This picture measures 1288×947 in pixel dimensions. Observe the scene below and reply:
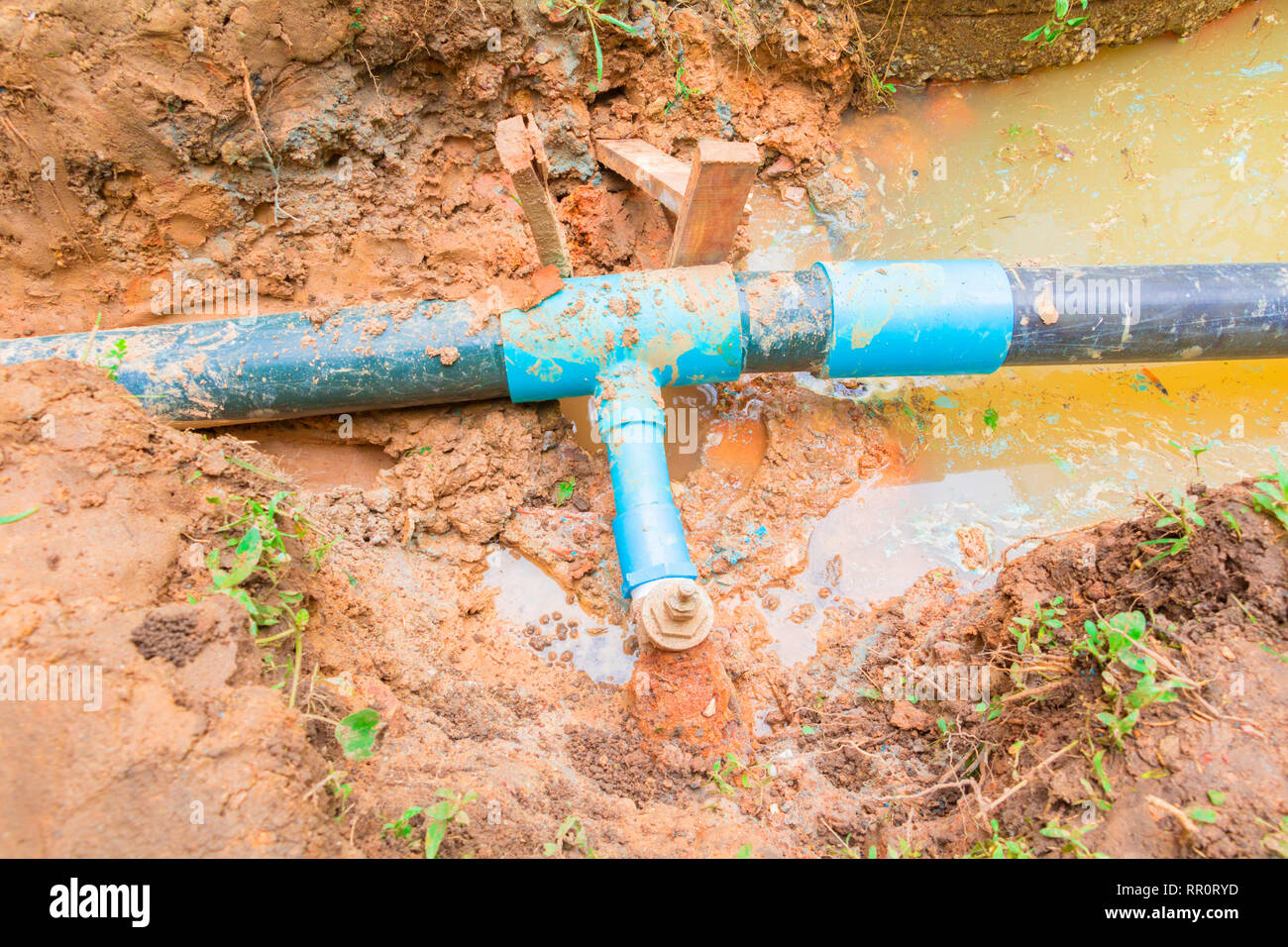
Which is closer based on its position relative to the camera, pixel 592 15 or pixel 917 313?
pixel 917 313

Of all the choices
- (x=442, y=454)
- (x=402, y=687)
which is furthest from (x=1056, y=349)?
(x=402, y=687)

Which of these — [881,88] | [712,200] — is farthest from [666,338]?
[881,88]

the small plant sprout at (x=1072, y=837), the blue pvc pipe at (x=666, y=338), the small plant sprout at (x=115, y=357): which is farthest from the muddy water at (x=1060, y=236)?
the small plant sprout at (x=115, y=357)

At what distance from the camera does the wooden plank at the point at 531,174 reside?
2158 millimetres

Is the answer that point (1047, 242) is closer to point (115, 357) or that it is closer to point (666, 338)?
point (666, 338)

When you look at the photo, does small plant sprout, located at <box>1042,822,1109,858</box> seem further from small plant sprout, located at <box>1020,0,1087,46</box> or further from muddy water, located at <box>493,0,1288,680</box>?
small plant sprout, located at <box>1020,0,1087,46</box>

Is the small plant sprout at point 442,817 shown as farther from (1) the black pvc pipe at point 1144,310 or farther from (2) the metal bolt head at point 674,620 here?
(1) the black pvc pipe at point 1144,310

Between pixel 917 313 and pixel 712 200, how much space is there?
0.83 meters

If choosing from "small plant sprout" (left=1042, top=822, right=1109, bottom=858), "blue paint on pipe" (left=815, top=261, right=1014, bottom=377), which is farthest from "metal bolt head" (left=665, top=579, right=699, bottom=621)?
"blue paint on pipe" (left=815, top=261, right=1014, bottom=377)

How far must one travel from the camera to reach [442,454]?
2.78 m

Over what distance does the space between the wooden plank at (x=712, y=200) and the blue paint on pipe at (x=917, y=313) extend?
395mm

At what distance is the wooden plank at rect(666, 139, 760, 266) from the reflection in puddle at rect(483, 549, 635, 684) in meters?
1.28

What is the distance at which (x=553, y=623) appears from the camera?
265 cm
